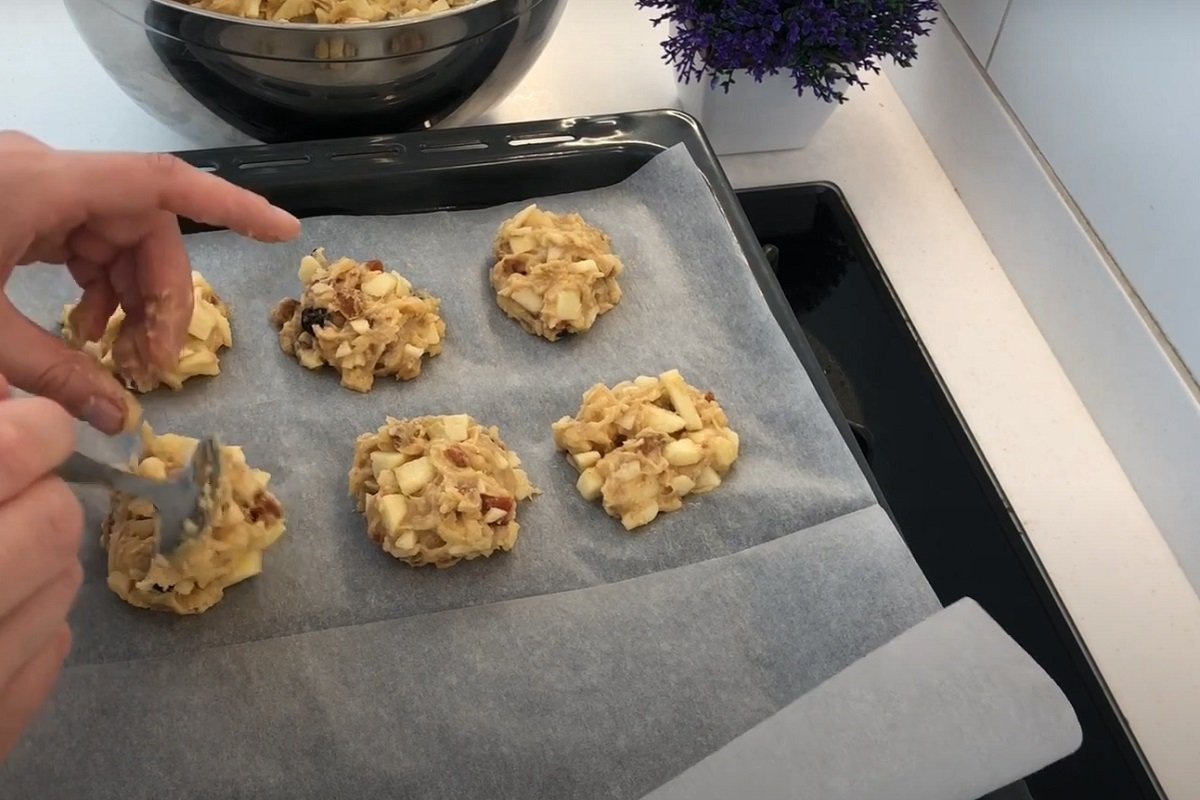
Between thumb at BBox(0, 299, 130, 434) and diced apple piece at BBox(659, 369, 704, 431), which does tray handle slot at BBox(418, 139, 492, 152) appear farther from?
thumb at BBox(0, 299, 130, 434)

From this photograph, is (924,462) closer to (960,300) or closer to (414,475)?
(960,300)

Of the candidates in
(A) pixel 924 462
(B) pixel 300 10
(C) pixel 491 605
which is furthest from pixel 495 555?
(B) pixel 300 10

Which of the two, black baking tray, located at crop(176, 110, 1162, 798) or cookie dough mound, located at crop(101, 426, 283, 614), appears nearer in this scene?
cookie dough mound, located at crop(101, 426, 283, 614)

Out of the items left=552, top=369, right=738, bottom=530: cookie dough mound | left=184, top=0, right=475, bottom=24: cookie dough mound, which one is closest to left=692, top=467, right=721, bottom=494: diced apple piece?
left=552, top=369, right=738, bottom=530: cookie dough mound

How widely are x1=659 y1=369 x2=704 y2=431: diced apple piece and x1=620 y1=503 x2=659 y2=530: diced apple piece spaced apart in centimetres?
8

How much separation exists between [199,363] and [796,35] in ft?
1.93

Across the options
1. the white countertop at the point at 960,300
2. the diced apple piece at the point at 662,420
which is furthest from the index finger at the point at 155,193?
the white countertop at the point at 960,300

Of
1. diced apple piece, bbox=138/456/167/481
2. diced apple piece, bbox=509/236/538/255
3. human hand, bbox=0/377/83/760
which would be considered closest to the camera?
human hand, bbox=0/377/83/760

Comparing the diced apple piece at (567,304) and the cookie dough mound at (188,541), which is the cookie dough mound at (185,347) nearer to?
the cookie dough mound at (188,541)

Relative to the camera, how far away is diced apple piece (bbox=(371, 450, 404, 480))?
842 millimetres

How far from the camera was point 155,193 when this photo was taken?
2.25 feet

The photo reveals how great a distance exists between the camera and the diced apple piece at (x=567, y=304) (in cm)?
94

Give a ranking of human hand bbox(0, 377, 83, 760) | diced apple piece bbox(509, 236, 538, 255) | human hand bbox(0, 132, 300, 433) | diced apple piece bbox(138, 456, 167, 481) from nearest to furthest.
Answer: human hand bbox(0, 377, 83, 760) → human hand bbox(0, 132, 300, 433) → diced apple piece bbox(138, 456, 167, 481) → diced apple piece bbox(509, 236, 538, 255)

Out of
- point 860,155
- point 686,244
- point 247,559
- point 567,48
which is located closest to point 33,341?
point 247,559
